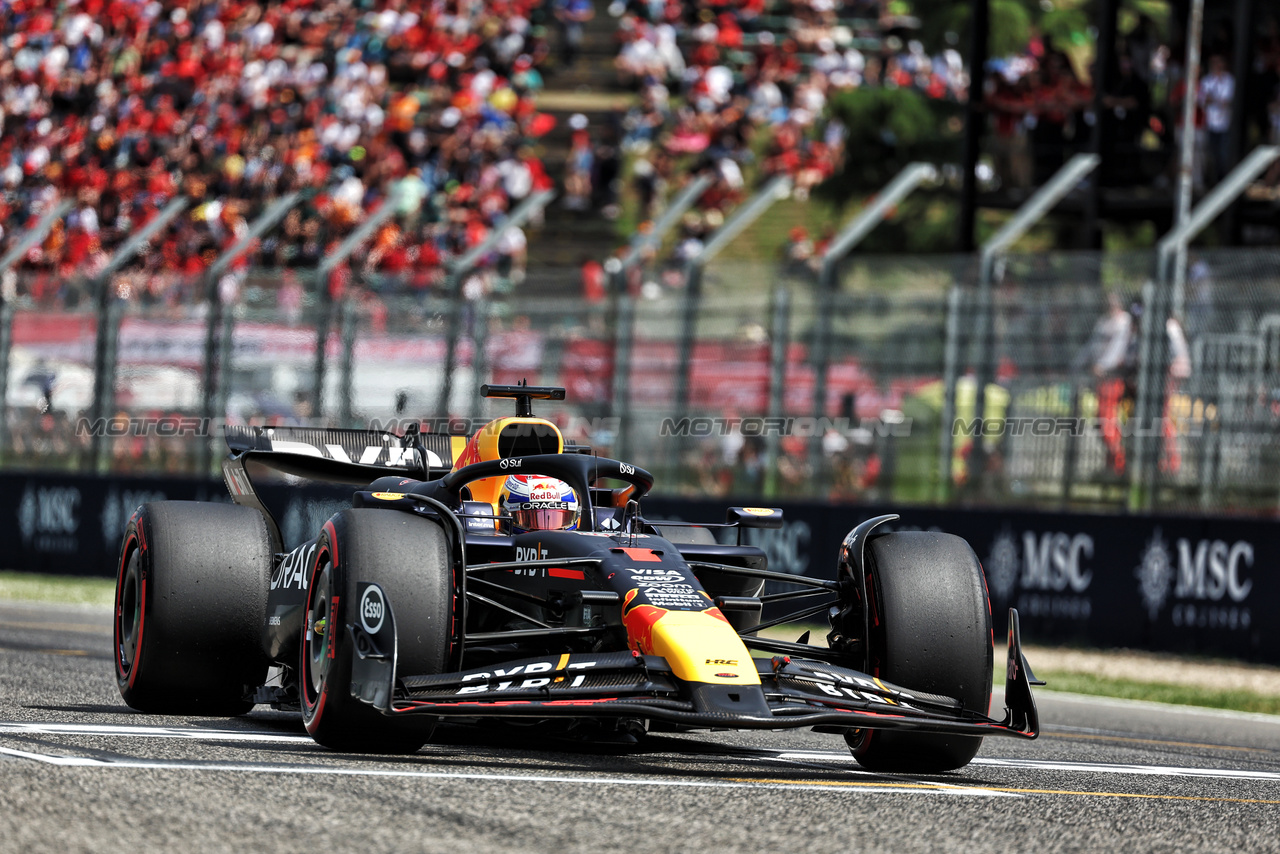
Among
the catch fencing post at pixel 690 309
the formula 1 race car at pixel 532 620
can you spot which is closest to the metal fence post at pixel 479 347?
the catch fencing post at pixel 690 309

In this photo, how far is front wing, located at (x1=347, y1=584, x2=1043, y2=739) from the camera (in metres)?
5.56

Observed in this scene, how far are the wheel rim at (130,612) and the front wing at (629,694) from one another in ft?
5.82

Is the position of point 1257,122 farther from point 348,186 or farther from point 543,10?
point 543,10

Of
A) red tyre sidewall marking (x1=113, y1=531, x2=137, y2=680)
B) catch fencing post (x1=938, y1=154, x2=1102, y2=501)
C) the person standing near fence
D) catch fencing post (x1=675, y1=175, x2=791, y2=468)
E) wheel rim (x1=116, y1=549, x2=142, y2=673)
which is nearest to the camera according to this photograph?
wheel rim (x1=116, y1=549, x2=142, y2=673)

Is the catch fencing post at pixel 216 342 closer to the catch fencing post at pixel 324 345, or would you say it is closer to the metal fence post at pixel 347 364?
the catch fencing post at pixel 324 345

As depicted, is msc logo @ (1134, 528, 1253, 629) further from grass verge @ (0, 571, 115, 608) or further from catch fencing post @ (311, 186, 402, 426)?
grass verge @ (0, 571, 115, 608)

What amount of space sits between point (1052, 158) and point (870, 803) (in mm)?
13931

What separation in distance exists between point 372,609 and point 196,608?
1.61 metres

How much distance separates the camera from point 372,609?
230 inches

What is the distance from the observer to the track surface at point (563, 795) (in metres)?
4.51

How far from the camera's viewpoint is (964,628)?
6.49m

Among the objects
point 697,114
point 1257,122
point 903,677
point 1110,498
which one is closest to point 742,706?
point 903,677

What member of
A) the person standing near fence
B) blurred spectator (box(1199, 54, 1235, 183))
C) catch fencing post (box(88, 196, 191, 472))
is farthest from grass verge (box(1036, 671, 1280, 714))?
catch fencing post (box(88, 196, 191, 472))

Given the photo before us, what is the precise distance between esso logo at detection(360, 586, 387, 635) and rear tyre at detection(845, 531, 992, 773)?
66.7 inches
